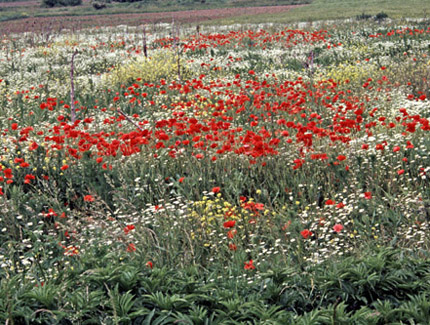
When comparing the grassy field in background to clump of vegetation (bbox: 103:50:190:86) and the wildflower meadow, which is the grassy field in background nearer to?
clump of vegetation (bbox: 103:50:190:86)

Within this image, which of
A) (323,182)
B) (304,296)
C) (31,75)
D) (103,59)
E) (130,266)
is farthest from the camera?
(103,59)

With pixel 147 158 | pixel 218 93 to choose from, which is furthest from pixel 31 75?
pixel 147 158

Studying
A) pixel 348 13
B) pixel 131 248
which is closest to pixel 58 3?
pixel 348 13

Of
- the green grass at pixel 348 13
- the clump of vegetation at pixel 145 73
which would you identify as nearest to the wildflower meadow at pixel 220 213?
the clump of vegetation at pixel 145 73

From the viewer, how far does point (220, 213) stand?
212 inches

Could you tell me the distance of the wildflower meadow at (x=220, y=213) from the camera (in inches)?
122

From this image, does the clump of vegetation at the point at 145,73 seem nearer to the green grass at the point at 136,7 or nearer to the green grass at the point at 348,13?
the green grass at the point at 348,13

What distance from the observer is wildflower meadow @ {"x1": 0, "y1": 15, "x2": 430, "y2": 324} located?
310cm

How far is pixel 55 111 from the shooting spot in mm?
10242

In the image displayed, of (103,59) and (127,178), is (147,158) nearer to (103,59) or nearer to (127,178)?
(127,178)

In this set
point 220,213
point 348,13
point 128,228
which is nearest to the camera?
point 128,228

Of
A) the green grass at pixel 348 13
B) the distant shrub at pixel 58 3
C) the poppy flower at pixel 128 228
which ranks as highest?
the distant shrub at pixel 58 3

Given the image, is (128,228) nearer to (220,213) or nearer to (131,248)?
(131,248)

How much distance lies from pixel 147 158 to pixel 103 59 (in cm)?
1075
